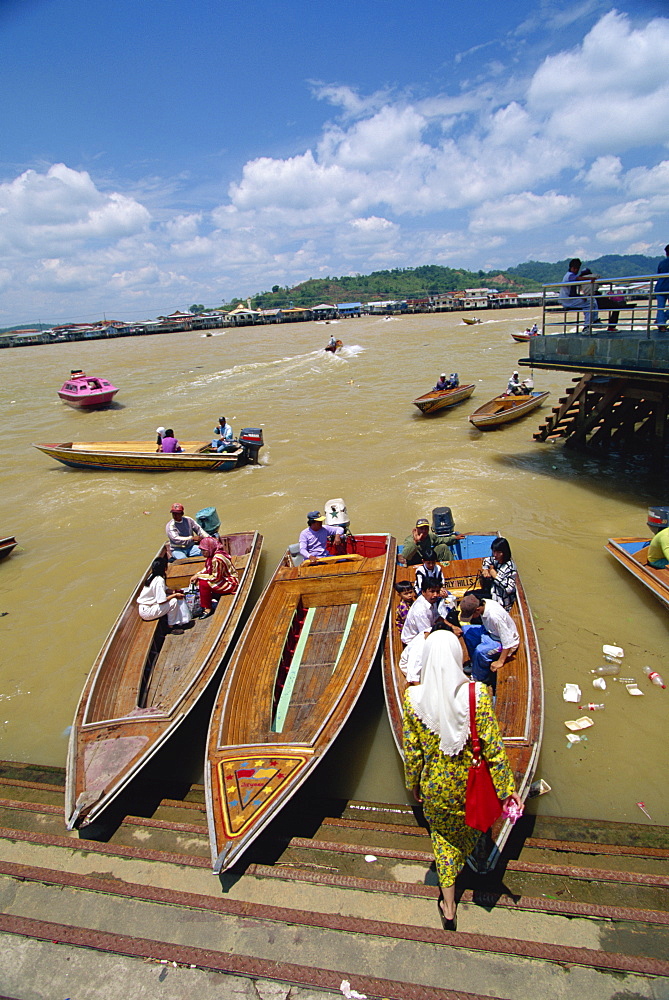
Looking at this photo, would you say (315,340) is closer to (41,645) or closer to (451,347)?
(451,347)

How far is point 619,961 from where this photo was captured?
9.98ft

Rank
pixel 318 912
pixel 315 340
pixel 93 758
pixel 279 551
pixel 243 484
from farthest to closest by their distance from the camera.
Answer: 1. pixel 315 340
2. pixel 243 484
3. pixel 279 551
4. pixel 93 758
5. pixel 318 912

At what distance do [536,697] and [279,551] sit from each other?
623 centimetres

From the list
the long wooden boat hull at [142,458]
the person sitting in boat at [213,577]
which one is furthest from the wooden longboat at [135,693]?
the long wooden boat hull at [142,458]

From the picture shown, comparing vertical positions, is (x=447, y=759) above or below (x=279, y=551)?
above

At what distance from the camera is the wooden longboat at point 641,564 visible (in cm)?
698

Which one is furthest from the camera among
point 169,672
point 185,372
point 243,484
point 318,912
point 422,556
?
point 185,372

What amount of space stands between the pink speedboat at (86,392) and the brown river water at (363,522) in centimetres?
65

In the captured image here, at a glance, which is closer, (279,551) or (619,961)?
(619,961)

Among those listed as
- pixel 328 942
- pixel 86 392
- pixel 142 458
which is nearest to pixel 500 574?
pixel 328 942

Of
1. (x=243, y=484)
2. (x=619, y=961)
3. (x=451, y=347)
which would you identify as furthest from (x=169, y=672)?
(x=451, y=347)

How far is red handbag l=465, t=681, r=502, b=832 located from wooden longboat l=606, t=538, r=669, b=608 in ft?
15.5

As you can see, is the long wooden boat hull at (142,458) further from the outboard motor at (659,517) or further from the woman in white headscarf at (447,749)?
the woman in white headscarf at (447,749)

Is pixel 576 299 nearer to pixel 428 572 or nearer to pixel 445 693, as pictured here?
pixel 428 572
